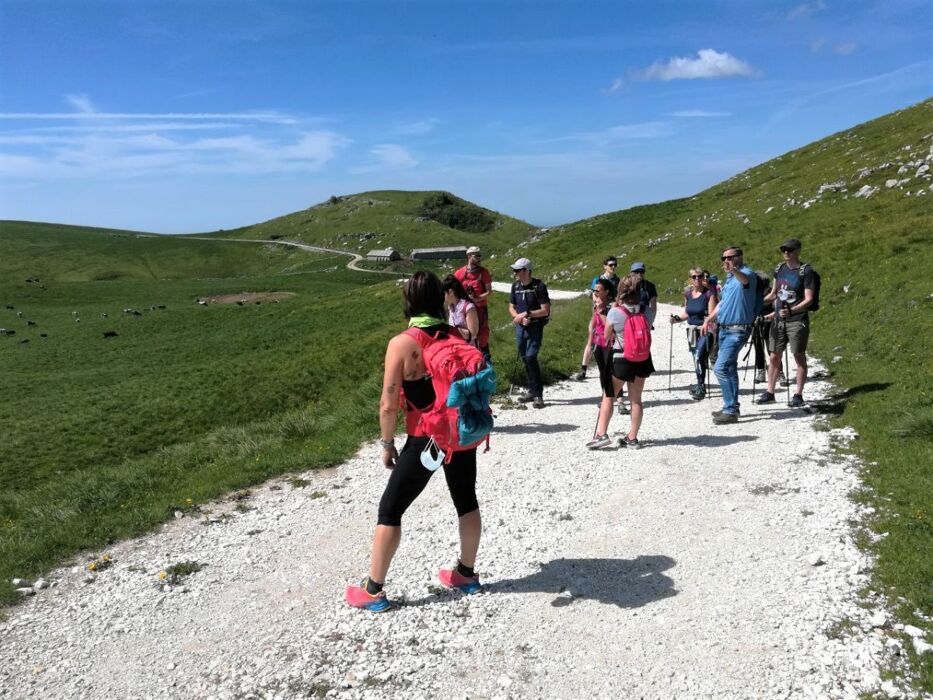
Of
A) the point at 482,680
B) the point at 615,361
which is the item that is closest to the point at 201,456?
the point at 615,361

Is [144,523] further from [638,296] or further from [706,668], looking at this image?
[638,296]

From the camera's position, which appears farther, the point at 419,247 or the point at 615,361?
the point at 419,247

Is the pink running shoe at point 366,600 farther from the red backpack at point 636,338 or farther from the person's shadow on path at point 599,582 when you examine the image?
the red backpack at point 636,338

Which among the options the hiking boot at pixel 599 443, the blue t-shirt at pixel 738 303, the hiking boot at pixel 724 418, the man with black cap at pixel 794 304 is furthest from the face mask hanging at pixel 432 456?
the man with black cap at pixel 794 304

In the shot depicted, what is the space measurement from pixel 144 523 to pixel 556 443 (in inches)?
255

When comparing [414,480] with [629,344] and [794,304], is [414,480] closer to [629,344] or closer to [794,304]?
[629,344]

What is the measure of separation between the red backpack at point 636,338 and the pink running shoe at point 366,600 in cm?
537

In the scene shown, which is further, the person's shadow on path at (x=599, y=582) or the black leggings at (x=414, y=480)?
the person's shadow on path at (x=599, y=582)

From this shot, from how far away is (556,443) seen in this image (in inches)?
448

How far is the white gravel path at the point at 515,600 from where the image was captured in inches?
215

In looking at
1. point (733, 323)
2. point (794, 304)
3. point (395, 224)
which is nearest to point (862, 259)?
point (794, 304)

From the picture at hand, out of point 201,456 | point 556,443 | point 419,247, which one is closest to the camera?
point 556,443

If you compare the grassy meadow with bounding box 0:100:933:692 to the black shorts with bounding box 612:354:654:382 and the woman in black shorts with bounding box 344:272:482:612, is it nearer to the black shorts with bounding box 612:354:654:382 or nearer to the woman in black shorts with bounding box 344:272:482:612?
the black shorts with bounding box 612:354:654:382

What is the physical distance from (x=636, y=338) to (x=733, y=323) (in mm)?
2650
